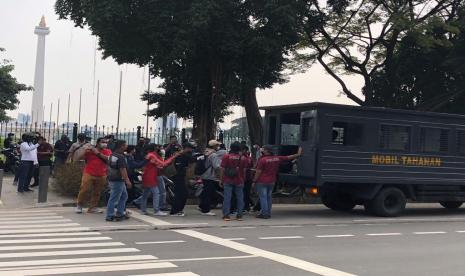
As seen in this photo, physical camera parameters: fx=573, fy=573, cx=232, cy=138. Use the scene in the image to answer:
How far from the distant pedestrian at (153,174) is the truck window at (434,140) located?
6494 millimetres

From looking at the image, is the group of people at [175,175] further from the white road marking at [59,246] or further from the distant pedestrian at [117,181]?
the white road marking at [59,246]

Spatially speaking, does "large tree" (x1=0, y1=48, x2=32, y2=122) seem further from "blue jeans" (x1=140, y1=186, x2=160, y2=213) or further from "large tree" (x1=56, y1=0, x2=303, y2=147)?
"blue jeans" (x1=140, y1=186, x2=160, y2=213)

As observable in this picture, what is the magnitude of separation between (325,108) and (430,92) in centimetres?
1768

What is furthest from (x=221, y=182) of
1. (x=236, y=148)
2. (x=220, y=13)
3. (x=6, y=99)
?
(x=6, y=99)

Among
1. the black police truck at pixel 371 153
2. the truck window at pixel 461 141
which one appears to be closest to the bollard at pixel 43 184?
the black police truck at pixel 371 153

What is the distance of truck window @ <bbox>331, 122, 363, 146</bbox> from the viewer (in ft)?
45.6

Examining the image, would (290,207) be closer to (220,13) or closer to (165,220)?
(165,220)

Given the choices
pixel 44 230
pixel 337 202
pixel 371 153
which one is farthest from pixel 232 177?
pixel 44 230

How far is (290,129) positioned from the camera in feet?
49.7

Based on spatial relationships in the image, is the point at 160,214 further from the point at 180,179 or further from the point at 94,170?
the point at 94,170

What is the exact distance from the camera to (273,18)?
19.6 m

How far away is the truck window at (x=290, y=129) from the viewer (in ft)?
48.5

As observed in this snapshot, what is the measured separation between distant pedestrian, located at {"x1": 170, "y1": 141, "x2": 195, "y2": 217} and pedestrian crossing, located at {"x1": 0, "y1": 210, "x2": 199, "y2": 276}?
8.59 feet

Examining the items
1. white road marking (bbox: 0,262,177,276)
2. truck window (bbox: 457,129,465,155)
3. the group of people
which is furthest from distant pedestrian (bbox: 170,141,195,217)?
truck window (bbox: 457,129,465,155)
